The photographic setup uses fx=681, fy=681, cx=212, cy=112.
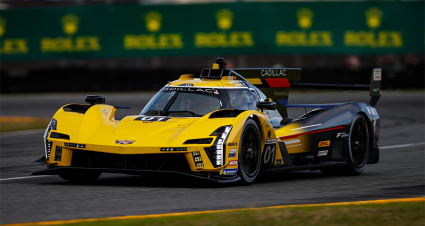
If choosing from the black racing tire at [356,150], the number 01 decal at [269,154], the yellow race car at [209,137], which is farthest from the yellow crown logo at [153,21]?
the number 01 decal at [269,154]

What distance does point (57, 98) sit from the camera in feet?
95.4

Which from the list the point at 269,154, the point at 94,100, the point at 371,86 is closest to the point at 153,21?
the point at 371,86

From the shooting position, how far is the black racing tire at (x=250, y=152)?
7922 millimetres

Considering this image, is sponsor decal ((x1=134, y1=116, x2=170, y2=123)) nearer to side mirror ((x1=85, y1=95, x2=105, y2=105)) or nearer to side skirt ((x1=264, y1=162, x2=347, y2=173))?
side mirror ((x1=85, y1=95, x2=105, y2=105))

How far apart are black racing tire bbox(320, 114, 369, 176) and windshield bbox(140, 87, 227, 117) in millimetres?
2077

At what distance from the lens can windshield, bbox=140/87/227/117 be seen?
28.3 ft

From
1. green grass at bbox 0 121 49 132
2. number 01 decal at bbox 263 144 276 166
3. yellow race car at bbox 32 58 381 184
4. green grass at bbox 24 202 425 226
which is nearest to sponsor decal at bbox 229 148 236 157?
yellow race car at bbox 32 58 381 184

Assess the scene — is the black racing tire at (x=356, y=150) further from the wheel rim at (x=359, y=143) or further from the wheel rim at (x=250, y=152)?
the wheel rim at (x=250, y=152)

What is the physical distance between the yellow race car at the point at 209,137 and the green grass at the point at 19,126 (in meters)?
9.19

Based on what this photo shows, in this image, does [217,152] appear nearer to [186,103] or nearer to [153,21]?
[186,103]

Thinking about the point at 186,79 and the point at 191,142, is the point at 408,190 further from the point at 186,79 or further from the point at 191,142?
the point at 186,79

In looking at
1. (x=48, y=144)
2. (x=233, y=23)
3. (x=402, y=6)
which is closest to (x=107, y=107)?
(x=48, y=144)

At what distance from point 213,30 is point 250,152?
2030 cm

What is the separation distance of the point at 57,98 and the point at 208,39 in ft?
22.8
